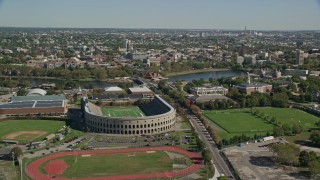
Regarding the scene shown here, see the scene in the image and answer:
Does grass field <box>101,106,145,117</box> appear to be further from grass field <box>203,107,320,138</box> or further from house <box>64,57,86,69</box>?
house <box>64,57,86,69</box>

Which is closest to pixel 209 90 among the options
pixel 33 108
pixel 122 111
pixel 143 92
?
pixel 143 92

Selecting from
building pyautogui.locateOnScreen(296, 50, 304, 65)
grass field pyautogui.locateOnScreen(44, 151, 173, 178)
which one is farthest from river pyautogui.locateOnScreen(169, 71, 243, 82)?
grass field pyautogui.locateOnScreen(44, 151, 173, 178)

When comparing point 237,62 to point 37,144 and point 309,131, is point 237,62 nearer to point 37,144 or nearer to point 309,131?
point 309,131

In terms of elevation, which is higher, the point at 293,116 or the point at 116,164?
the point at 116,164

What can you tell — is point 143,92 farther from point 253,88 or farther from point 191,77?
point 191,77

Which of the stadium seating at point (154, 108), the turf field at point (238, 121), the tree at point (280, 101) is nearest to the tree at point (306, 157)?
the turf field at point (238, 121)

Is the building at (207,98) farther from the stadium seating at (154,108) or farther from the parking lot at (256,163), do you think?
the parking lot at (256,163)

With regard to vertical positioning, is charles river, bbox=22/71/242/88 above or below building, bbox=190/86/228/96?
below
